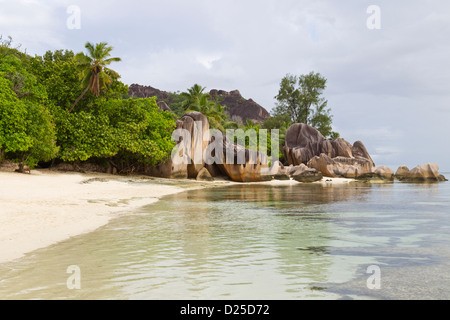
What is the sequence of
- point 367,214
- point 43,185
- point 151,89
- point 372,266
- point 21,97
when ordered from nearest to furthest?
point 372,266 → point 367,214 → point 43,185 → point 21,97 → point 151,89

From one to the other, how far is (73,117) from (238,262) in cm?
2499

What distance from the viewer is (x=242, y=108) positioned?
122688 mm

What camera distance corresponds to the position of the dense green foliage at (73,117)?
2178cm

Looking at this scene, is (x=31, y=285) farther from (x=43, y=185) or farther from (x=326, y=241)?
(x=43, y=185)

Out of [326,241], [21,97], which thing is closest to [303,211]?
[326,241]

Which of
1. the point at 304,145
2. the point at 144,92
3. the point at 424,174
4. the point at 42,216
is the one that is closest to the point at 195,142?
the point at 304,145

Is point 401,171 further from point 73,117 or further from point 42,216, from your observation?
point 42,216

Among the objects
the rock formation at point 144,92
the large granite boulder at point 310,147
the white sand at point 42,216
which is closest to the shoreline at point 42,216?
the white sand at point 42,216

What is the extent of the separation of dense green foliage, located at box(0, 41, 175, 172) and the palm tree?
0.08 meters

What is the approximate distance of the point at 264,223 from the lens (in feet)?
34.8

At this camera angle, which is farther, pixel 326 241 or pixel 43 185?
pixel 43 185

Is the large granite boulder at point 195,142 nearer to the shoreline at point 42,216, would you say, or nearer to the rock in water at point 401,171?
the shoreline at point 42,216

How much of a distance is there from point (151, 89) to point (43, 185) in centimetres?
10949

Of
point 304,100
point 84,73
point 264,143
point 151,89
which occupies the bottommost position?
point 264,143
